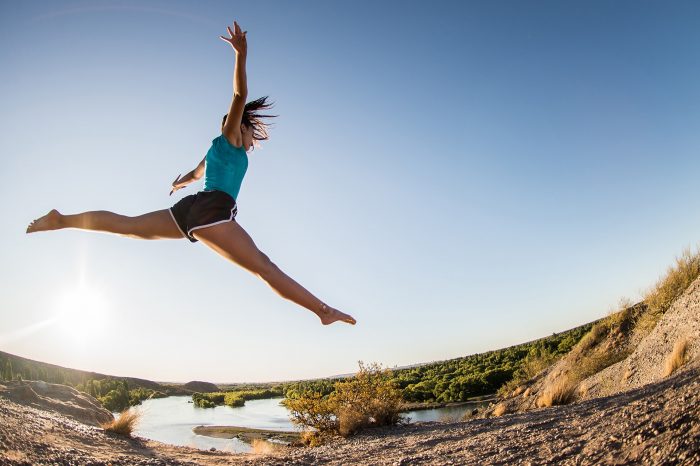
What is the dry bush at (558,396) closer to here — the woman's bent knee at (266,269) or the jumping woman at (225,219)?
the jumping woman at (225,219)

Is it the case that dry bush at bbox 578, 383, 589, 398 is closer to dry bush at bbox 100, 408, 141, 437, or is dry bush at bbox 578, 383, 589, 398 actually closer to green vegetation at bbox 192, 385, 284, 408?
dry bush at bbox 100, 408, 141, 437

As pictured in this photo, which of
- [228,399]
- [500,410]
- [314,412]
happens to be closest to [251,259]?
[314,412]

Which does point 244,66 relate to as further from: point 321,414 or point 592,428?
point 321,414

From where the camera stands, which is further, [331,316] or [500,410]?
[500,410]

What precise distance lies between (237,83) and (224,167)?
2.48 feet

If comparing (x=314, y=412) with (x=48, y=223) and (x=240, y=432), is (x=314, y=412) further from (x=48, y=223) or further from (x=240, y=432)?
(x=240, y=432)

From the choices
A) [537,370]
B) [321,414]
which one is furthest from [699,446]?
[537,370]

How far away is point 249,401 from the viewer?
4638 cm

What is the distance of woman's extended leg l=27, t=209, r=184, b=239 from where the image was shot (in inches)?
156

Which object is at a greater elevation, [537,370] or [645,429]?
[645,429]

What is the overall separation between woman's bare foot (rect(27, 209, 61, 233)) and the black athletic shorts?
1.53 metres

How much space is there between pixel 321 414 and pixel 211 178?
9610mm

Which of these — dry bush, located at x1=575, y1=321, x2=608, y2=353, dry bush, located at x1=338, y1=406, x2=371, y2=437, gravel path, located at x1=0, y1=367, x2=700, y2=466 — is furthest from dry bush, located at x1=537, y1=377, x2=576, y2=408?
gravel path, located at x1=0, y1=367, x2=700, y2=466

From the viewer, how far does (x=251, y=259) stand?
3.70 meters
